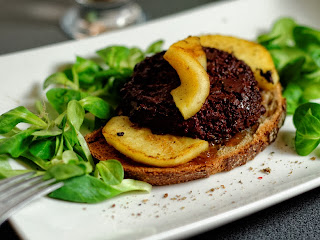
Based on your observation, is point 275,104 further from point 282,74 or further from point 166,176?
point 166,176

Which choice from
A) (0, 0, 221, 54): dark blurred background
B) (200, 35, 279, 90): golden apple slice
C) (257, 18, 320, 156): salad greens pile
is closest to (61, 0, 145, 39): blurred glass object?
(0, 0, 221, 54): dark blurred background

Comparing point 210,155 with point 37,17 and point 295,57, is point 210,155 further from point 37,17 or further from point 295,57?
point 37,17

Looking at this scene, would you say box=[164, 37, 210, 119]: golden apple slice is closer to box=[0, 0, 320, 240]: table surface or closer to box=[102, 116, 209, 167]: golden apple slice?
box=[102, 116, 209, 167]: golden apple slice

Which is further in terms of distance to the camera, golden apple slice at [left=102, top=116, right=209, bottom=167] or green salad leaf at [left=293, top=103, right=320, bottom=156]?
green salad leaf at [left=293, top=103, right=320, bottom=156]

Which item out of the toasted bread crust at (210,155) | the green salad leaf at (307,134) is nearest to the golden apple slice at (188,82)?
the toasted bread crust at (210,155)

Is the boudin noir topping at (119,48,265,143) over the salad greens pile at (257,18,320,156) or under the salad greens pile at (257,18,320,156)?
over

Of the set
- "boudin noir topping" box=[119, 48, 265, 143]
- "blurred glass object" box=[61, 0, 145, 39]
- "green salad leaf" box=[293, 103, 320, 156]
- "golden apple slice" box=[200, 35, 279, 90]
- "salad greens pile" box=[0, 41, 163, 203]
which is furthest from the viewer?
"blurred glass object" box=[61, 0, 145, 39]

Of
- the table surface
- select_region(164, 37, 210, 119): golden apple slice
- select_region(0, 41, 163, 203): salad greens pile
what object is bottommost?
the table surface

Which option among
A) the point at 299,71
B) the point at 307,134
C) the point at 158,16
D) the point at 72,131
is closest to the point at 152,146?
the point at 72,131

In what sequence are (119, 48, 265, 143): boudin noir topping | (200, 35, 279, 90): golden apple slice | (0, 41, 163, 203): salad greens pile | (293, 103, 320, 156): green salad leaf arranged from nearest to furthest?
(0, 41, 163, 203): salad greens pile < (119, 48, 265, 143): boudin noir topping < (293, 103, 320, 156): green salad leaf < (200, 35, 279, 90): golden apple slice

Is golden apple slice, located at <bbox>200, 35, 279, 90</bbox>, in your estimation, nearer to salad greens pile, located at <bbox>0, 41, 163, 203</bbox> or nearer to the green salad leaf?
the green salad leaf
